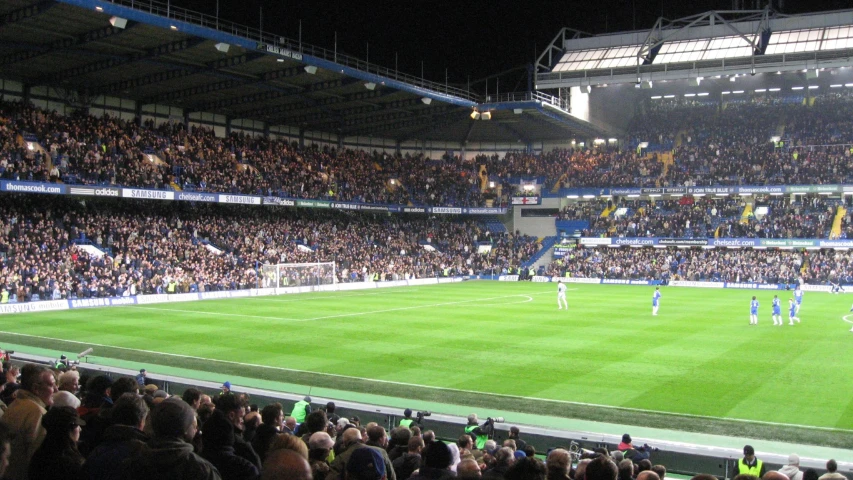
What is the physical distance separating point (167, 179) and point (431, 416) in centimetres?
4101

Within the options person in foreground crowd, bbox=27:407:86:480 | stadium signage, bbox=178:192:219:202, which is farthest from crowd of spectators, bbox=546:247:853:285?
person in foreground crowd, bbox=27:407:86:480

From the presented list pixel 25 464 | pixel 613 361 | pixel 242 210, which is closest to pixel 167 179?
pixel 242 210

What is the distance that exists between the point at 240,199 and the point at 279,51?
13325 mm

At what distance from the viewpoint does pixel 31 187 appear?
131 feet

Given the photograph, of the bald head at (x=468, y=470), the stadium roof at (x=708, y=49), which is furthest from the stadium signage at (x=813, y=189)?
the bald head at (x=468, y=470)

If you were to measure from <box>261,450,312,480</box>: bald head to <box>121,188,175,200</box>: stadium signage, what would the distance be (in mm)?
44195

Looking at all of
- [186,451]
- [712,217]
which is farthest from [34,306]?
[712,217]

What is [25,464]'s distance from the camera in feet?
18.3

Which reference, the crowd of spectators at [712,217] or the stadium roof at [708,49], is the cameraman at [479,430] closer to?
the stadium roof at [708,49]

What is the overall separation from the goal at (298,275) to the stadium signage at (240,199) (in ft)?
19.2

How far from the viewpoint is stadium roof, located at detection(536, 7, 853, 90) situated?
5625 centimetres

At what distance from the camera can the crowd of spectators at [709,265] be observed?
58031mm

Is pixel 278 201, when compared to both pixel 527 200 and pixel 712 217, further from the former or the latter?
pixel 712 217

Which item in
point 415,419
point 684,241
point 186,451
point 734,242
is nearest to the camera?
point 186,451
